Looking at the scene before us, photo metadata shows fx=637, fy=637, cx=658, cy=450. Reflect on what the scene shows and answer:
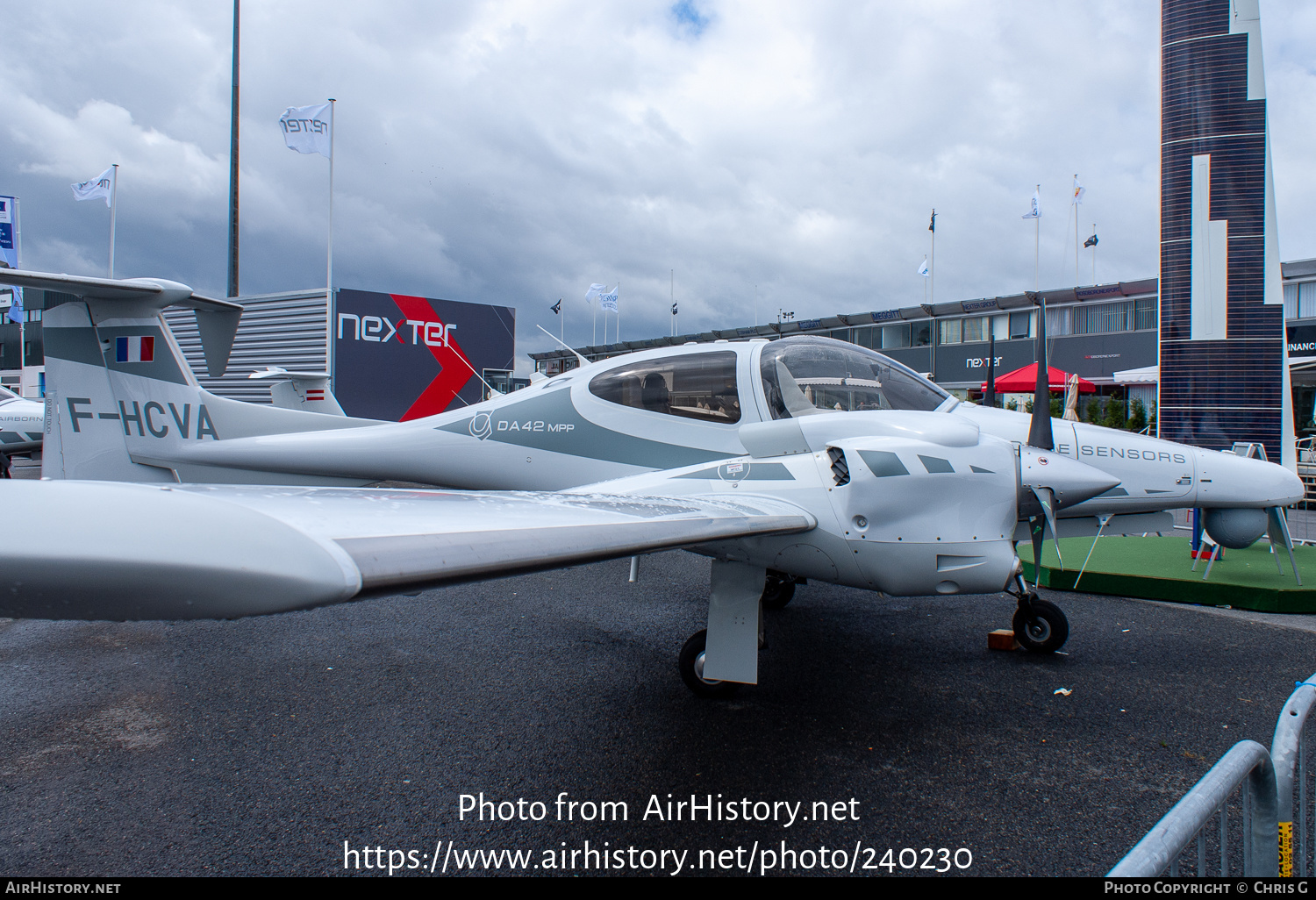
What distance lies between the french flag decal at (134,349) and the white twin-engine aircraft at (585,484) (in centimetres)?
2

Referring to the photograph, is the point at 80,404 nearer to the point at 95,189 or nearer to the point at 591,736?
the point at 591,736

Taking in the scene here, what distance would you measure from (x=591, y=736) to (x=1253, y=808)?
2496mm

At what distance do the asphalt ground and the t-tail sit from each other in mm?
1317

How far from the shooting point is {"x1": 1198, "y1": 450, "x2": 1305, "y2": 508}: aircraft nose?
443 cm

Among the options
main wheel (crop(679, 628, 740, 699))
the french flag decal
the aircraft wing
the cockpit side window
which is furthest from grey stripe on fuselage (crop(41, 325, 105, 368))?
main wheel (crop(679, 628, 740, 699))

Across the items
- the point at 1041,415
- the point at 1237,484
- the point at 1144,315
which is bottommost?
the point at 1237,484

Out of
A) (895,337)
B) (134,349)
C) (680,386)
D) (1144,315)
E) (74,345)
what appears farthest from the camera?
(895,337)

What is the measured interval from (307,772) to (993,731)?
3241 millimetres

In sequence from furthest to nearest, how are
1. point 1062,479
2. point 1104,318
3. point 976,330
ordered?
point 976,330
point 1104,318
point 1062,479

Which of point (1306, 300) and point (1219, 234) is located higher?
point (1306, 300)

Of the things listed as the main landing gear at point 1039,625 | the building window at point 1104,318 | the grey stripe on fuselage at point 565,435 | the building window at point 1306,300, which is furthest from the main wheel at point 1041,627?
the building window at point 1104,318

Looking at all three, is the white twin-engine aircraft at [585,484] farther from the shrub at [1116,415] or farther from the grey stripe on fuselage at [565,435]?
the shrub at [1116,415]

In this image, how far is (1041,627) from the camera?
13.9 feet

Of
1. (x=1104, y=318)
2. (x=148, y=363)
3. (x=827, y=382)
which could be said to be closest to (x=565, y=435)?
(x=827, y=382)
